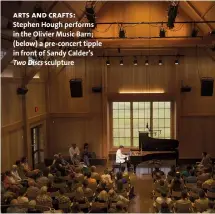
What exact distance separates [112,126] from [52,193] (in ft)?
23.4

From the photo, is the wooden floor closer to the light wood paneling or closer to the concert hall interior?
the concert hall interior

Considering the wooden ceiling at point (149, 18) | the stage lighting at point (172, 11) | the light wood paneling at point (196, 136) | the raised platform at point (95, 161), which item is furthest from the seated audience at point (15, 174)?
the light wood paneling at point (196, 136)

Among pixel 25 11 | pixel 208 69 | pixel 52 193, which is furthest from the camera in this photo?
pixel 208 69

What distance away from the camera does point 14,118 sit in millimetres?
11148

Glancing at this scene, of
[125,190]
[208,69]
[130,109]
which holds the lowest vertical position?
[125,190]

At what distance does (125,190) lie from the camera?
959 cm

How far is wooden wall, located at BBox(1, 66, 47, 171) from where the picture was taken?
407 inches

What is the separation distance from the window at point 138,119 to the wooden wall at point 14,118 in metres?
3.89

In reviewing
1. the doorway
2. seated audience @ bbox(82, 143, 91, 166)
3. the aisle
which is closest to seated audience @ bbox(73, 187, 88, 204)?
the aisle

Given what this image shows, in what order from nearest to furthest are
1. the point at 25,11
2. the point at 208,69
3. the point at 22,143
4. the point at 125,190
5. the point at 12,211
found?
the point at 12,211 < the point at 25,11 < the point at 125,190 < the point at 22,143 < the point at 208,69

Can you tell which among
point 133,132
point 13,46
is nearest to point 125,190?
point 13,46

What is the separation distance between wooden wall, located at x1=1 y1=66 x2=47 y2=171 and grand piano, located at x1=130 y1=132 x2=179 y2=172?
386cm

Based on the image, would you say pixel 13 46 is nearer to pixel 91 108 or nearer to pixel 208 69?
pixel 91 108

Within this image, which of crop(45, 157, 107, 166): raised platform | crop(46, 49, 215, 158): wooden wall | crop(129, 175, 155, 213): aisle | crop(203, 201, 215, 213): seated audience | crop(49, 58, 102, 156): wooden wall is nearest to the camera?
crop(203, 201, 215, 213): seated audience
